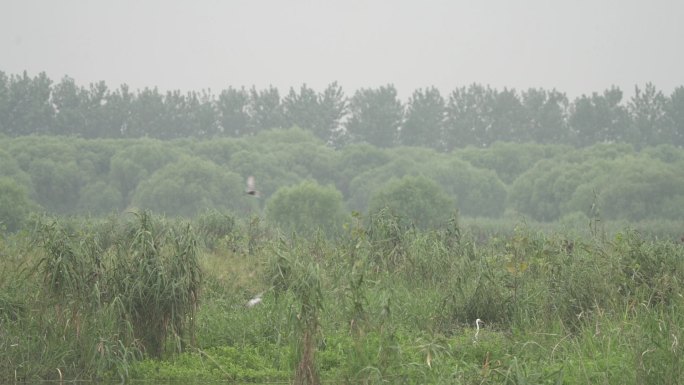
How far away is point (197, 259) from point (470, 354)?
3.36 metres

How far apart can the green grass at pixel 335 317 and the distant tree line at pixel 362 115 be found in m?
81.8

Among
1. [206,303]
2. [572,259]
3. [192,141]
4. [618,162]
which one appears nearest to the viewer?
[572,259]

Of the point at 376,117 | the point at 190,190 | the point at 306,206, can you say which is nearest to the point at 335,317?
the point at 306,206

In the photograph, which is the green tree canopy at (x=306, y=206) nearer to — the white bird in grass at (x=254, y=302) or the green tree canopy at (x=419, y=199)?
the green tree canopy at (x=419, y=199)

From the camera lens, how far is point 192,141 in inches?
3339

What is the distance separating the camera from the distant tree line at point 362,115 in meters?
93.6

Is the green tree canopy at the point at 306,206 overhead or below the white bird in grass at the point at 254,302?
overhead

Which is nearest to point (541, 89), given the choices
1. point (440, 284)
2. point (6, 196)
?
point (6, 196)

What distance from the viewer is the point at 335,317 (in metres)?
12.4

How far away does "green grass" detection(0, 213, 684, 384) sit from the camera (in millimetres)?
8547

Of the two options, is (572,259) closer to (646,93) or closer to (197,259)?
(197,259)

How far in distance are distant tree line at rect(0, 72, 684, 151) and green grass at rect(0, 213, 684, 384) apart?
3221 inches

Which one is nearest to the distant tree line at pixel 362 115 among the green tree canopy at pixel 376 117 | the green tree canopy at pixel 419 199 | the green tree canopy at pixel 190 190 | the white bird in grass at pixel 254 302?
the green tree canopy at pixel 376 117

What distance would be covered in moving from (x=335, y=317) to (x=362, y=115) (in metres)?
93.2
